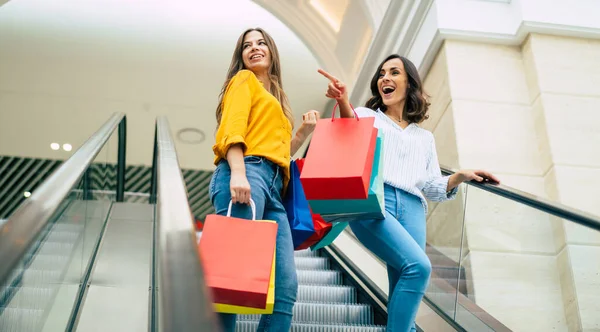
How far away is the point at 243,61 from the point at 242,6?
25.9 ft

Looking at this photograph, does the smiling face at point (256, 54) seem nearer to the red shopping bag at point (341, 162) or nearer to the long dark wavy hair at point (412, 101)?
the red shopping bag at point (341, 162)

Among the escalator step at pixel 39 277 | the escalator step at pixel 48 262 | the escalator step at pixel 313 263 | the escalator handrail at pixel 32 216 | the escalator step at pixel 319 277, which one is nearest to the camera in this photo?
the escalator handrail at pixel 32 216

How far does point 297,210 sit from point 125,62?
361 inches

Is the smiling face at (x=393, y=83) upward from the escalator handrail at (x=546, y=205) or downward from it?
upward

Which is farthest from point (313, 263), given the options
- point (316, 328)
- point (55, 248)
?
point (55, 248)

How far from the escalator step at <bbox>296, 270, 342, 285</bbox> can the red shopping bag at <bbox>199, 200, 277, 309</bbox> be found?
109 inches

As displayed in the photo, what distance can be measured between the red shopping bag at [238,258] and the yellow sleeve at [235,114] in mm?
454

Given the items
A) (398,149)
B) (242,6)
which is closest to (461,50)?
(398,149)

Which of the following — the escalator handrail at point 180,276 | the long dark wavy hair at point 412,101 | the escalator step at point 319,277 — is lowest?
the escalator handrail at point 180,276

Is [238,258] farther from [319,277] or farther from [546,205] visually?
[319,277]

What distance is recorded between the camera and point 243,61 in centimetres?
296

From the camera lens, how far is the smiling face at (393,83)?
338 cm

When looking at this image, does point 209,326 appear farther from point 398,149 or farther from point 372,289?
point 372,289

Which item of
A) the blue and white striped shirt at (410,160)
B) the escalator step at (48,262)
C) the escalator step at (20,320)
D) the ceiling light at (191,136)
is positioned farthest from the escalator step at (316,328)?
the ceiling light at (191,136)
